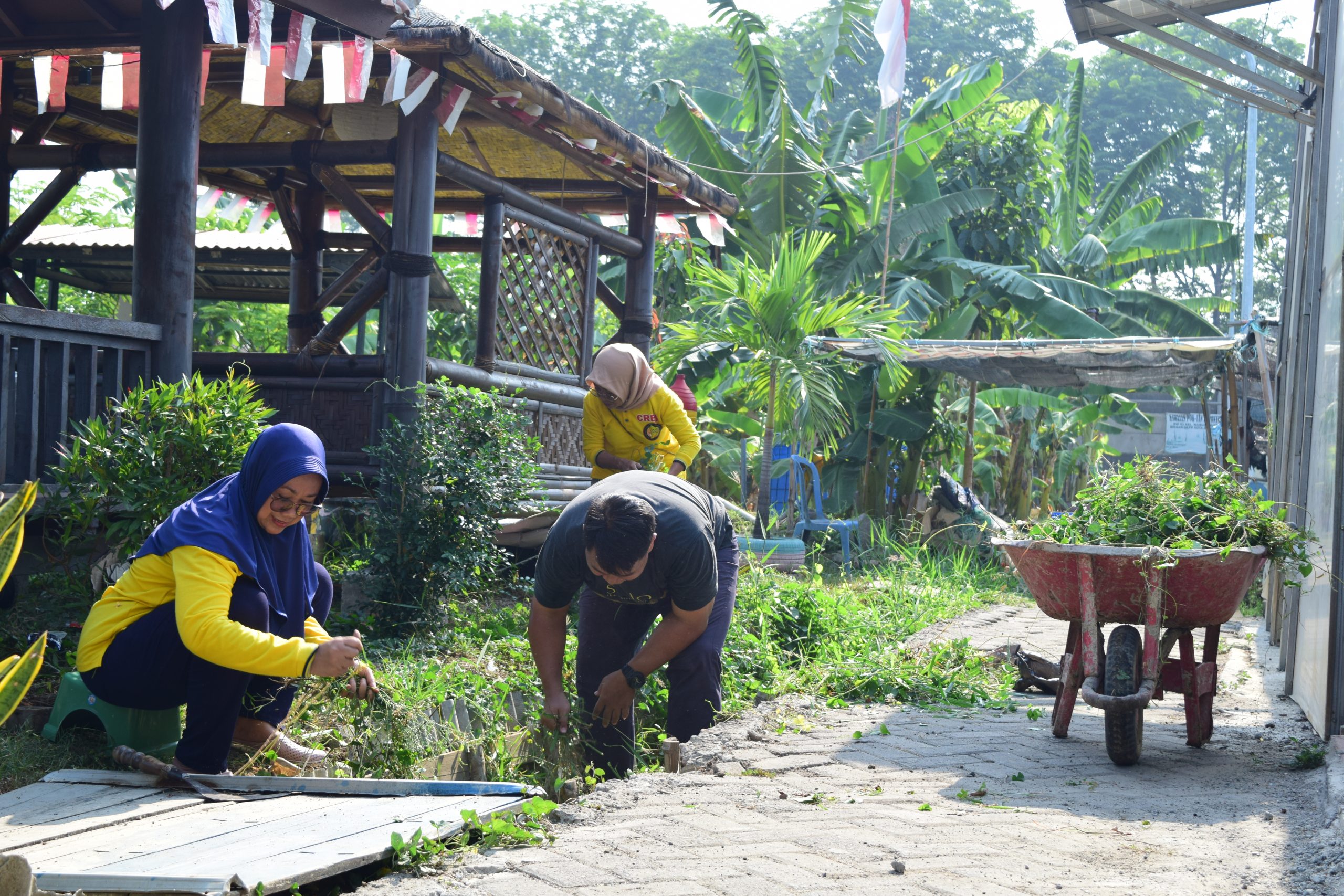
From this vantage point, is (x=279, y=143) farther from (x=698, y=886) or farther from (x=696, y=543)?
(x=698, y=886)

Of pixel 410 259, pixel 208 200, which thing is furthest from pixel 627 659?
pixel 208 200

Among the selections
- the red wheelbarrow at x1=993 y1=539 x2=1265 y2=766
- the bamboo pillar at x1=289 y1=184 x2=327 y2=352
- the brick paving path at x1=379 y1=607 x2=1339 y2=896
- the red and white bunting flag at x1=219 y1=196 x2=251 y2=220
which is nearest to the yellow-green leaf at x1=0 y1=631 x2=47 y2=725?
the brick paving path at x1=379 y1=607 x2=1339 y2=896

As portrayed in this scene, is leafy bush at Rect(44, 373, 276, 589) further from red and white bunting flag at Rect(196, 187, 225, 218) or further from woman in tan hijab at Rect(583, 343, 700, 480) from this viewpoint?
red and white bunting flag at Rect(196, 187, 225, 218)

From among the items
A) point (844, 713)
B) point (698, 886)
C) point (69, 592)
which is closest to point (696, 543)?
point (698, 886)

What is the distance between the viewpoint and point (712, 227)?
11000 mm

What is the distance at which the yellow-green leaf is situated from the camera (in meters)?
2.60

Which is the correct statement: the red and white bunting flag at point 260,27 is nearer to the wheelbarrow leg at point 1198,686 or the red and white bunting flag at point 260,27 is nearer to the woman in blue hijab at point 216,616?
the woman in blue hijab at point 216,616

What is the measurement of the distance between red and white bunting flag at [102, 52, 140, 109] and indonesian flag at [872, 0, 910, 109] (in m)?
9.87

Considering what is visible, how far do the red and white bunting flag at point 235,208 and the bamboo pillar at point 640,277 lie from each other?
3.78m

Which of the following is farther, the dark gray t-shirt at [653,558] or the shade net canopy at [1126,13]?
the shade net canopy at [1126,13]

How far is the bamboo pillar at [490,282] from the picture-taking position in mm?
7922

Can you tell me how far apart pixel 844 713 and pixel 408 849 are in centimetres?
316

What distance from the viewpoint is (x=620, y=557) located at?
388cm

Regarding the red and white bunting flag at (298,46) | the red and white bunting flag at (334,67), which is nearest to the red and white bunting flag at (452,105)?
the red and white bunting flag at (334,67)
